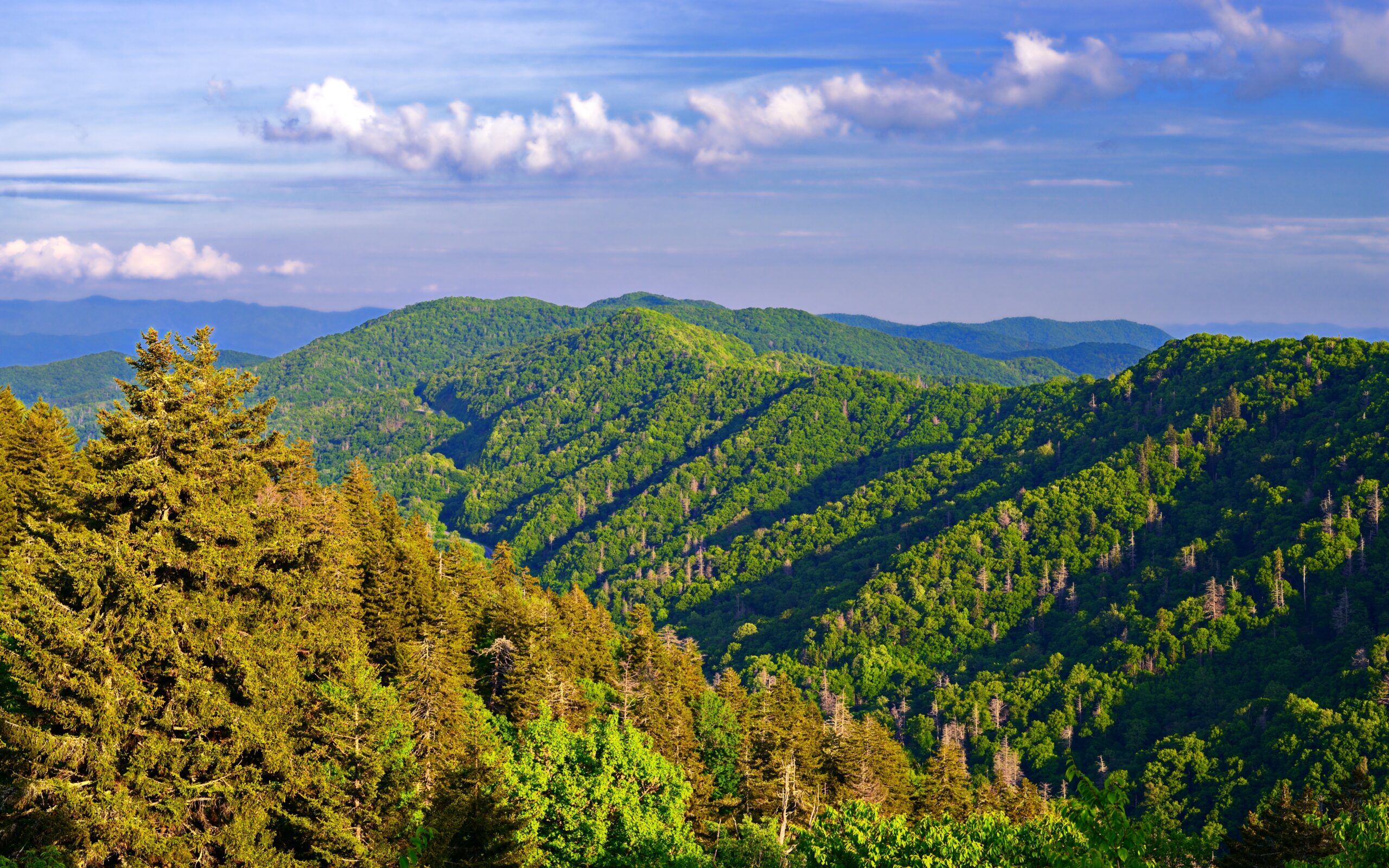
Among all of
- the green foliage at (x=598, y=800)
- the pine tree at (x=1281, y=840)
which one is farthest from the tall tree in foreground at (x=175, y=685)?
the pine tree at (x=1281, y=840)

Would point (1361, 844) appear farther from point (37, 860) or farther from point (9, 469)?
point (9, 469)

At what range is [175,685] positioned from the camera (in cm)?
2948

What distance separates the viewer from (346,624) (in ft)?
147

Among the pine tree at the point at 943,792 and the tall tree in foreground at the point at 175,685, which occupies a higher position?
the tall tree in foreground at the point at 175,685

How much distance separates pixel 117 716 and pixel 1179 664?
20585cm

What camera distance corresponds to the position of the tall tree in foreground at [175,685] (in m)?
26.7

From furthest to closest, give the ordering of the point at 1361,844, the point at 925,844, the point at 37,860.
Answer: the point at 925,844, the point at 1361,844, the point at 37,860

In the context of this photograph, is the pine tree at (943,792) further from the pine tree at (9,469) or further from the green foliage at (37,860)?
the pine tree at (9,469)

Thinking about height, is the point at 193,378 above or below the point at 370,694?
above

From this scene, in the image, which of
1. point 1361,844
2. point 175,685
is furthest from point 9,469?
point 1361,844

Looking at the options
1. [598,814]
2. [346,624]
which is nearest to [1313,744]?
[598,814]

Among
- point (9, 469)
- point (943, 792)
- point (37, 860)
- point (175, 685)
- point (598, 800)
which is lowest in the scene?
point (943, 792)

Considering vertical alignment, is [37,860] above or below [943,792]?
above

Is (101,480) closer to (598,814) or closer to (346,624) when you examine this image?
(346,624)
